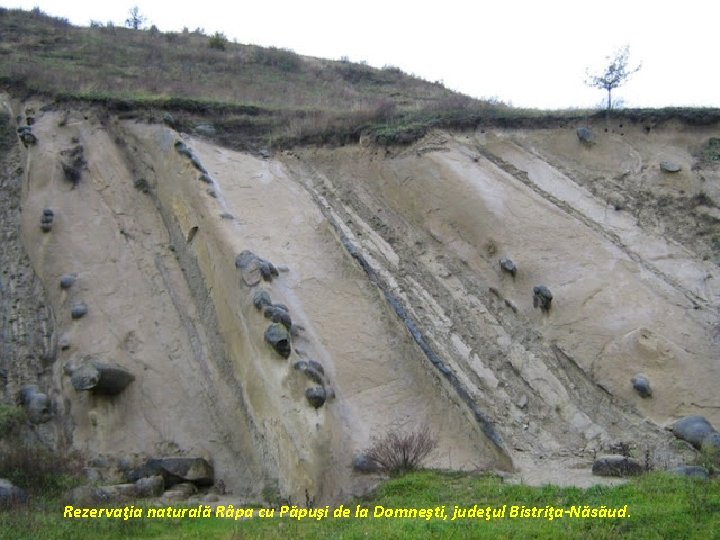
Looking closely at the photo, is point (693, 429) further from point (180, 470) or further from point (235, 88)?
point (235, 88)

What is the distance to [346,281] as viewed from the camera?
12.1 metres

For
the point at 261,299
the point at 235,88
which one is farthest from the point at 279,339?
the point at 235,88

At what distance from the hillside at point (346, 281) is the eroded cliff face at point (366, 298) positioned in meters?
0.04

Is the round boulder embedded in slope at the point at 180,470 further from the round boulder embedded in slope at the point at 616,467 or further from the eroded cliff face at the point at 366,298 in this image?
the round boulder embedded in slope at the point at 616,467

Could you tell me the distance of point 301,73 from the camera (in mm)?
25250

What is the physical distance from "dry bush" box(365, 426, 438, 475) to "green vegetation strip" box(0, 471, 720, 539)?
29 centimetres

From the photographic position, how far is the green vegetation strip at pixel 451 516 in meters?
6.72

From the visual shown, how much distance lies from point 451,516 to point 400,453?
155 cm

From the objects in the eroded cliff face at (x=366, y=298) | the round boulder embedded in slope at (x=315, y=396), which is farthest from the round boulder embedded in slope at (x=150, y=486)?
the round boulder embedded in slope at (x=315, y=396)

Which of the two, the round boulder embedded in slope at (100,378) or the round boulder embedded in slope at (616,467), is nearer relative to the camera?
the round boulder embedded in slope at (616,467)

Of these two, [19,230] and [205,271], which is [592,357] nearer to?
[205,271]

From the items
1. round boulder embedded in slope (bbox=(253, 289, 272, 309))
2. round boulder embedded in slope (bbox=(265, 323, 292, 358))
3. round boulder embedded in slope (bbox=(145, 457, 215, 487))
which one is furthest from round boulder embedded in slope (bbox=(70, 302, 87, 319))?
round boulder embedded in slope (bbox=(265, 323, 292, 358))

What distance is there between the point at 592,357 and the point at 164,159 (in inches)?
324

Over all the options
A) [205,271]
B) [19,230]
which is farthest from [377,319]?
[19,230]
